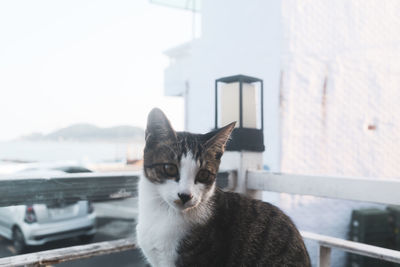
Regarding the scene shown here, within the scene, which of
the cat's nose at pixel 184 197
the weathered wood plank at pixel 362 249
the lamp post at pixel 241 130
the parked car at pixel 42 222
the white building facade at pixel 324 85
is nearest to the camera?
the cat's nose at pixel 184 197

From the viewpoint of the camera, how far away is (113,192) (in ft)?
5.94

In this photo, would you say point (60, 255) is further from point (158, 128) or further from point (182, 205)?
point (158, 128)

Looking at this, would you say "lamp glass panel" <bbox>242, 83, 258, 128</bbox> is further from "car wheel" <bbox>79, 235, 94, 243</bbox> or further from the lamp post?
"car wheel" <bbox>79, 235, 94, 243</bbox>

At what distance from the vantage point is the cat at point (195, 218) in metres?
1.40

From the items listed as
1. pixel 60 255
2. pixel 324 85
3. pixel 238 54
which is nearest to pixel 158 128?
pixel 60 255

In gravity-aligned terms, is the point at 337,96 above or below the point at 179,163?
above

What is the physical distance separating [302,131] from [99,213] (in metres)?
8.33

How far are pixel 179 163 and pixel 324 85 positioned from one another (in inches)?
241

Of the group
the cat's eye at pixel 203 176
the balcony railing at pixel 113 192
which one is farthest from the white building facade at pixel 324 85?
the cat's eye at pixel 203 176

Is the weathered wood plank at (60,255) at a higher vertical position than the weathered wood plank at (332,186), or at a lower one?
lower

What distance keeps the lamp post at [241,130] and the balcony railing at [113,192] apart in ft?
1.24

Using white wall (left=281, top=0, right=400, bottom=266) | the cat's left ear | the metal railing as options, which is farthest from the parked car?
the cat's left ear

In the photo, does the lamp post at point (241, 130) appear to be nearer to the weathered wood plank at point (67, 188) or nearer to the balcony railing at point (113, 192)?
the balcony railing at point (113, 192)

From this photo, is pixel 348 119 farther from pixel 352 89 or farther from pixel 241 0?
pixel 241 0
